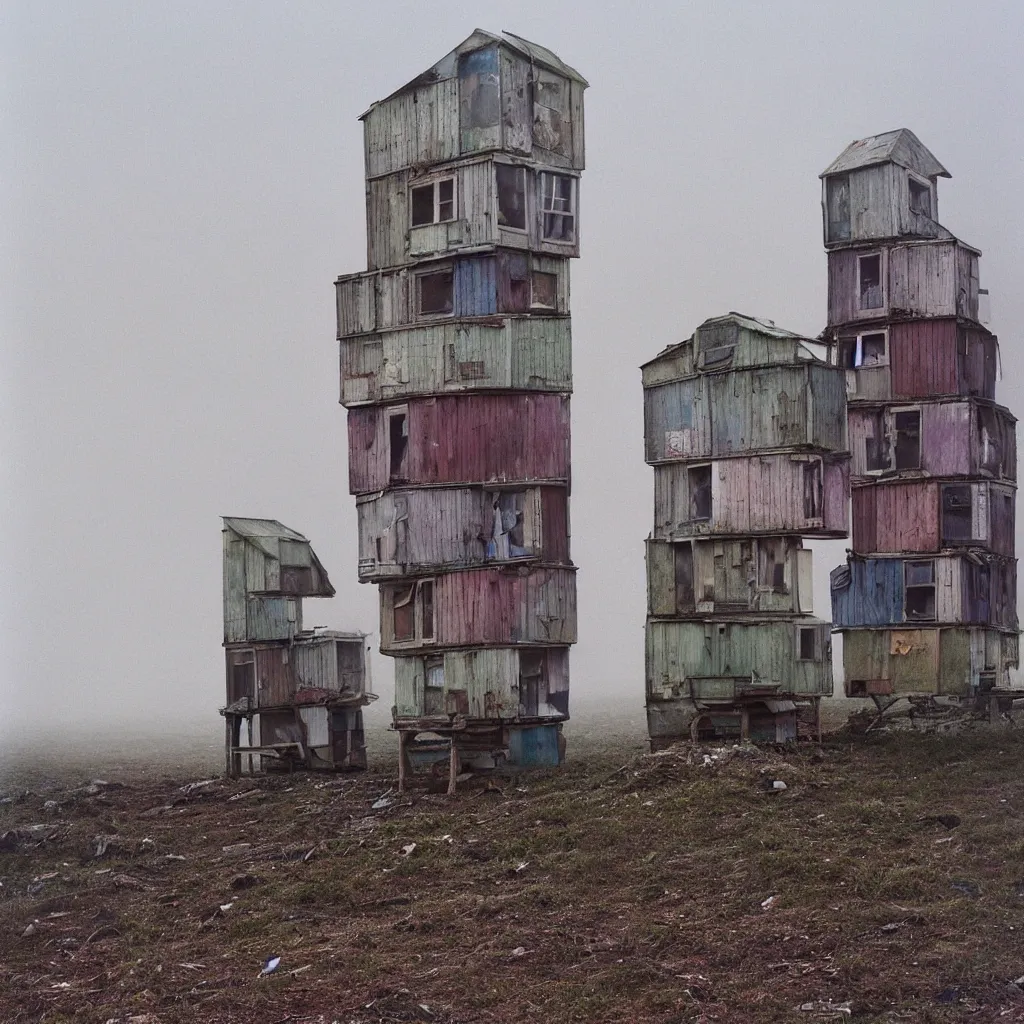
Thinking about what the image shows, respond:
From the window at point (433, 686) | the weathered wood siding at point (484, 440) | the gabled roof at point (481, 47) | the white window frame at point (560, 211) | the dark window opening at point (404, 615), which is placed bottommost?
the window at point (433, 686)

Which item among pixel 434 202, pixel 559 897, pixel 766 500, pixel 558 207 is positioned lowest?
pixel 559 897

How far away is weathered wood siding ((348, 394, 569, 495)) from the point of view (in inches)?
1620

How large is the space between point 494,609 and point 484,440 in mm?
4687

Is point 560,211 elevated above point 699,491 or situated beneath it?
elevated above

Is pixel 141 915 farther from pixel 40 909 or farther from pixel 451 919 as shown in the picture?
pixel 451 919

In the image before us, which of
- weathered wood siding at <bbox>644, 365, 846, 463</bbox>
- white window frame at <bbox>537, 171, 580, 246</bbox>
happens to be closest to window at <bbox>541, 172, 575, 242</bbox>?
white window frame at <bbox>537, 171, 580, 246</bbox>

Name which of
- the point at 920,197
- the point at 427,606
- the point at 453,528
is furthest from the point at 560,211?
the point at 920,197

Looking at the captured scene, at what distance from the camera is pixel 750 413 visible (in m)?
42.0

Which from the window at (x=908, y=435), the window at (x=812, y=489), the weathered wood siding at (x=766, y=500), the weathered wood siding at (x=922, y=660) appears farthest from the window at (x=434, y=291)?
the weathered wood siding at (x=922, y=660)

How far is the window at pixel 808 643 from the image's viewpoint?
4119cm

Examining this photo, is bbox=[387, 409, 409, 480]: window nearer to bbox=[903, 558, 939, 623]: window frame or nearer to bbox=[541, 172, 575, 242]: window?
bbox=[541, 172, 575, 242]: window

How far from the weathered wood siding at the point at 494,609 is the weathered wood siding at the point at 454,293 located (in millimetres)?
7231

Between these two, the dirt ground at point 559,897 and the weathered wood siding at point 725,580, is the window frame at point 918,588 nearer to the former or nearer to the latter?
the dirt ground at point 559,897

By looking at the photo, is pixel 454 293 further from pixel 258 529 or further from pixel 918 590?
pixel 918 590
